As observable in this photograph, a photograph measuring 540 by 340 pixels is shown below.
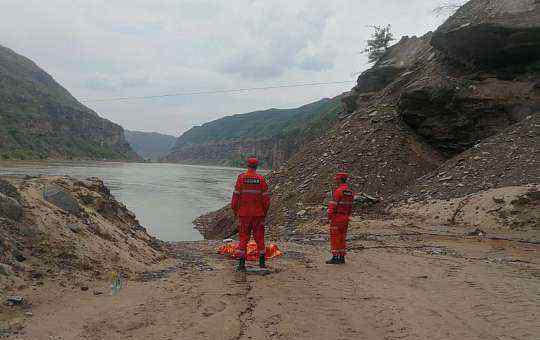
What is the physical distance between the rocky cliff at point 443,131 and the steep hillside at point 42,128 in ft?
219

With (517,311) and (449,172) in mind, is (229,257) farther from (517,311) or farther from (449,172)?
(449,172)

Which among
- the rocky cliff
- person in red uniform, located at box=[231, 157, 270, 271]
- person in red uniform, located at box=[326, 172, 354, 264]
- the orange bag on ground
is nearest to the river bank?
the orange bag on ground

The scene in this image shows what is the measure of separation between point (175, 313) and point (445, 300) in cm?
303

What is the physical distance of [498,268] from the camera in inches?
276

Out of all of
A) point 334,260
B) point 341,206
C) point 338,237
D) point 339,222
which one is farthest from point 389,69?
point 334,260

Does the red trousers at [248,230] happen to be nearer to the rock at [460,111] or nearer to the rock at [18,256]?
the rock at [18,256]

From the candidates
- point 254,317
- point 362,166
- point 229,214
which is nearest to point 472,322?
point 254,317

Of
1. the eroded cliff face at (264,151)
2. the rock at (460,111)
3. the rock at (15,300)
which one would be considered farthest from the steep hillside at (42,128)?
the rock at (15,300)

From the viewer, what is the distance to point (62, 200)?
681 cm

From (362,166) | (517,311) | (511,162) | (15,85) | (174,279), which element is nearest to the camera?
(517,311)

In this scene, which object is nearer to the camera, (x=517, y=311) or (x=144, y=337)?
(x=144, y=337)

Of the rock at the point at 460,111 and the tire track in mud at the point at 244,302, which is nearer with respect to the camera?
the tire track in mud at the point at 244,302

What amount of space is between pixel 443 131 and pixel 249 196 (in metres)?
13.5

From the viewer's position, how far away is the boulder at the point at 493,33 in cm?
1600
